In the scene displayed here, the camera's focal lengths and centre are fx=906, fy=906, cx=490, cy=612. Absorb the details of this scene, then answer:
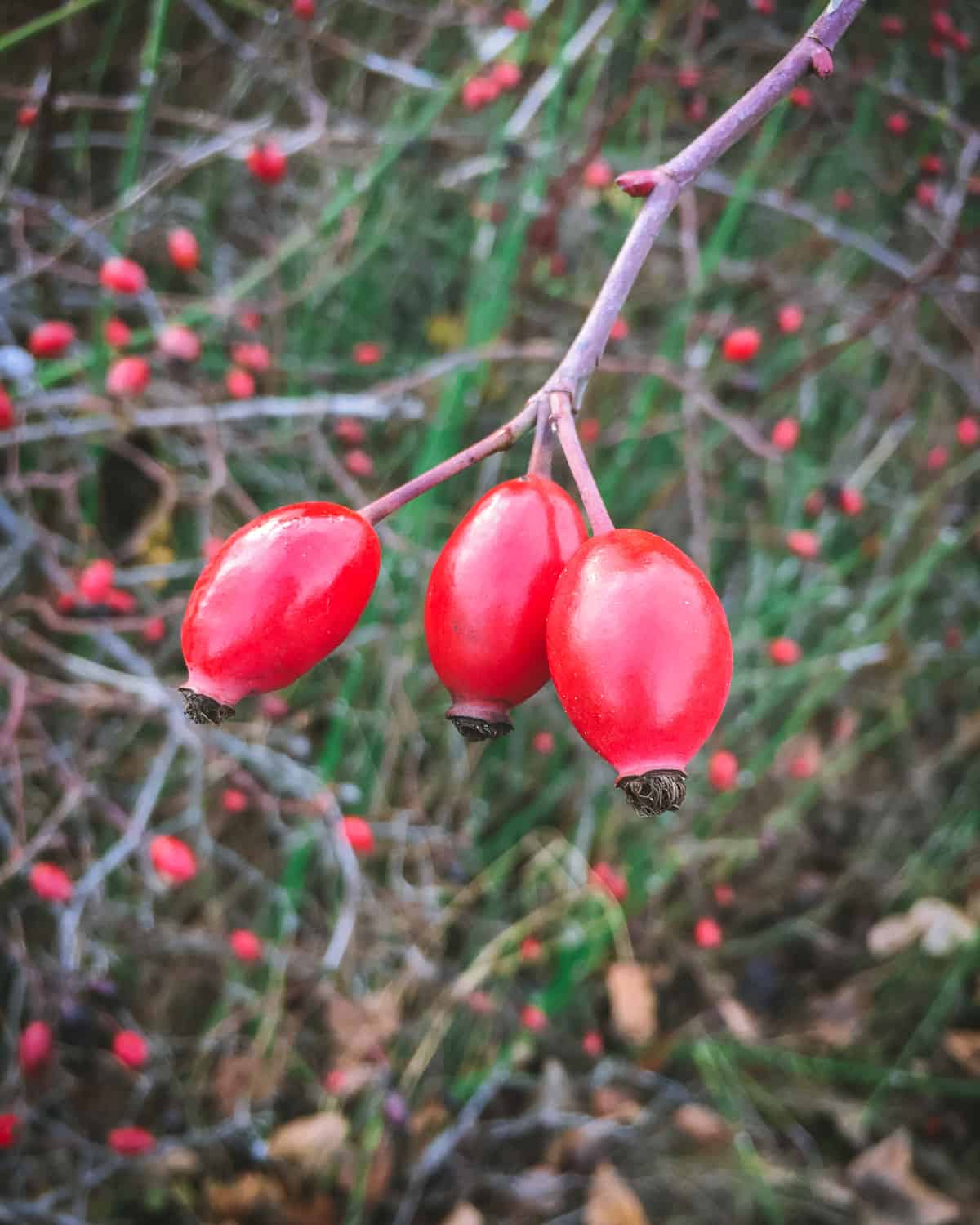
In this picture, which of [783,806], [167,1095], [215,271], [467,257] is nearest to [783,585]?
[783,806]

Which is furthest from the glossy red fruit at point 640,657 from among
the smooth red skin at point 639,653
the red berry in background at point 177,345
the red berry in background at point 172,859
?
the red berry in background at point 177,345

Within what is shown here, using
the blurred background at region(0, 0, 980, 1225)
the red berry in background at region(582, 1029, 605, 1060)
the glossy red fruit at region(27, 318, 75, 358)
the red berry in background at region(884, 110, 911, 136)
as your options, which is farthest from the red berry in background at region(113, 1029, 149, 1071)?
the red berry in background at region(884, 110, 911, 136)

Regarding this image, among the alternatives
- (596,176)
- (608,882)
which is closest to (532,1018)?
(608,882)

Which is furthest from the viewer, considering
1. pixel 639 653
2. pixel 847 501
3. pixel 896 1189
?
pixel 847 501

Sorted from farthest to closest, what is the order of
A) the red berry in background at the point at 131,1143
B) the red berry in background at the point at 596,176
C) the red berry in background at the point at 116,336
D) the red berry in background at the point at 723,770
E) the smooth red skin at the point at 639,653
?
the red berry in background at the point at 596,176
the red berry in background at the point at 723,770
the red berry in background at the point at 116,336
the red berry in background at the point at 131,1143
the smooth red skin at the point at 639,653

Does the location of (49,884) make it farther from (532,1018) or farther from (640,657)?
(640,657)

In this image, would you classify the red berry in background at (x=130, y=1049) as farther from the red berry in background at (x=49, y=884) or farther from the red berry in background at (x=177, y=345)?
the red berry in background at (x=177, y=345)
